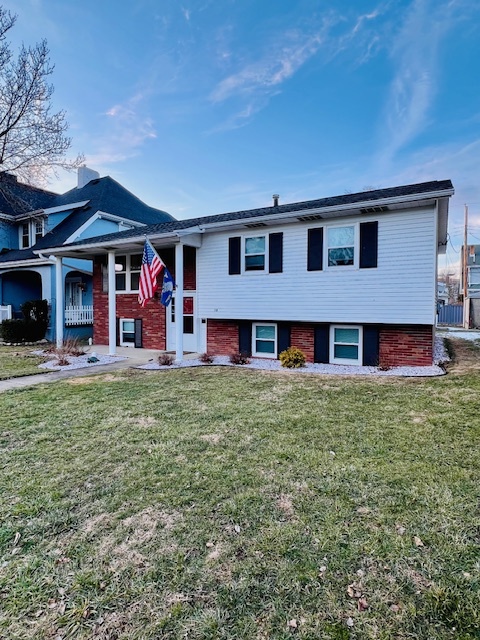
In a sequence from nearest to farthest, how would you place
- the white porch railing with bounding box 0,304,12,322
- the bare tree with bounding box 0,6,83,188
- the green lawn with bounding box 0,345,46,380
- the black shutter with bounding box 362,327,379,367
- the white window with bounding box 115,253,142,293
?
the green lawn with bounding box 0,345,46,380 < the black shutter with bounding box 362,327,379,367 < the white window with bounding box 115,253,142,293 < the bare tree with bounding box 0,6,83,188 < the white porch railing with bounding box 0,304,12,322

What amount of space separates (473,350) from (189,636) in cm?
1303

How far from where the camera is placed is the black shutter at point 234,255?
438 inches

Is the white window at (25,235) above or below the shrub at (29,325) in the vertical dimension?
above

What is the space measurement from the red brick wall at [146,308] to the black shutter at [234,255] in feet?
Answer: 6.48

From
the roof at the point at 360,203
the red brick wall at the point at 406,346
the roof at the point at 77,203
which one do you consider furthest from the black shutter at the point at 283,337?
the roof at the point at 77,203

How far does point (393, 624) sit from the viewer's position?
6.25 ft

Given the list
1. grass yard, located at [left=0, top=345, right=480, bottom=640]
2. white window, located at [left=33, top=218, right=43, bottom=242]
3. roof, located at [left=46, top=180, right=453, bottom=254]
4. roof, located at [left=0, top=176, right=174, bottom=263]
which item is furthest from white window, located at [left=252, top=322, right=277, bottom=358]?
white window, located at [left=33, top=218, right=43, bottom=242]

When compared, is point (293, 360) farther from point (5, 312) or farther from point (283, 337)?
point (5, 312)

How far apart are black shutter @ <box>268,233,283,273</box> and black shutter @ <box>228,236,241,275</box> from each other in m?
1.06

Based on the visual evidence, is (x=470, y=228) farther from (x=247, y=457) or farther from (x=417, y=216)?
(x=247, y=457)

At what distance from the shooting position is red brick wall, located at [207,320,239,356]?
38.8 ft

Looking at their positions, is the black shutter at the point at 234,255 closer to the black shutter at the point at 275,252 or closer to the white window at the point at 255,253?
the white window at the point at 255,253

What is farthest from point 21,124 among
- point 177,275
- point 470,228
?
point 470,228

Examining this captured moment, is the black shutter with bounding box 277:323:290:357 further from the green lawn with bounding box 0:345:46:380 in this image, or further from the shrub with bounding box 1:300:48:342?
the shrub with bounding box 1:300:48:342
